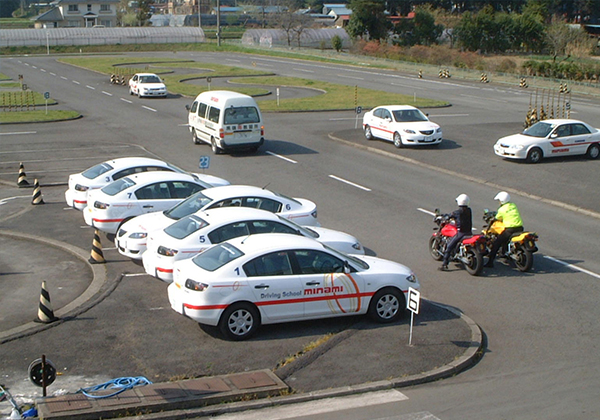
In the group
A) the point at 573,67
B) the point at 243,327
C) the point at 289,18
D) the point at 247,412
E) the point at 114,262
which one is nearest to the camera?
the point at 247,412

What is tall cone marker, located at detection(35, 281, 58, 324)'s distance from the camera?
1227 cm

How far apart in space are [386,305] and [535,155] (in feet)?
56.2

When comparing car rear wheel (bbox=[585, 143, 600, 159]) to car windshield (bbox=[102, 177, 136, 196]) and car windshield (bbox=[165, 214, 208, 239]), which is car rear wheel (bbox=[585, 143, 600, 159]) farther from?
car windshield (bbox=[165, 214, 208, 239])

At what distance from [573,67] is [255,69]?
28.2 metres

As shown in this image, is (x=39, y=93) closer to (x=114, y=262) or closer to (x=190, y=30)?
(x=114, y=262)

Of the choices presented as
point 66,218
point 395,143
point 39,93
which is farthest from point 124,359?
point 39,93

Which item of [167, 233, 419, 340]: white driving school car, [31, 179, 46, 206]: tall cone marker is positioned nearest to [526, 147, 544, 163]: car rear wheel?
[167, 233, 419, 340]: white driving school car

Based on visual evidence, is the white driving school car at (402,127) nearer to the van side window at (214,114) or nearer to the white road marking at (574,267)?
the van side window at (214,114)

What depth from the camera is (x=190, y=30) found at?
116 meters

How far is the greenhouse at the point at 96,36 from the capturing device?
10312 centimetres

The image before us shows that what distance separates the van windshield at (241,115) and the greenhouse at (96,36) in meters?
77.0

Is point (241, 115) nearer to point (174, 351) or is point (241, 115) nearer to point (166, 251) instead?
point (166, 251)

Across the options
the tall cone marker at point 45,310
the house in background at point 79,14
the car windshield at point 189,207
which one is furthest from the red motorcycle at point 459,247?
the house in background at point 79,14

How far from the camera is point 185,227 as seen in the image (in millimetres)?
14148
